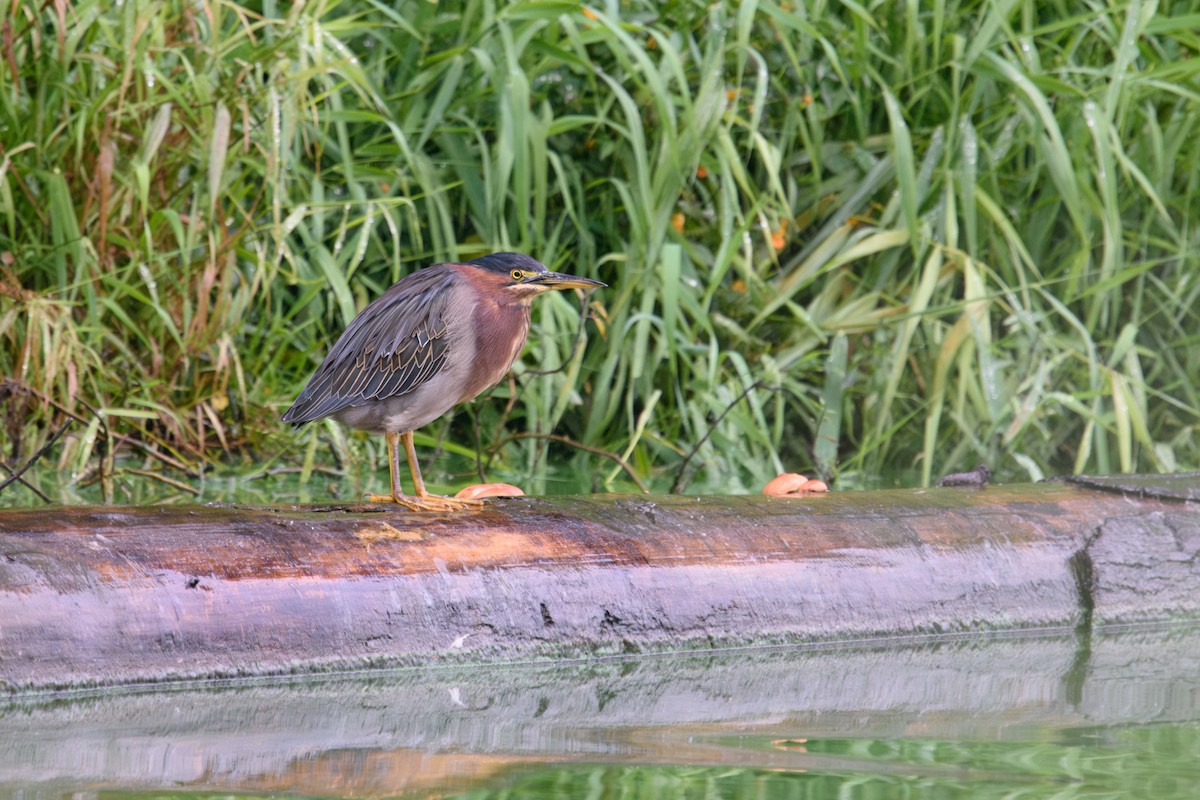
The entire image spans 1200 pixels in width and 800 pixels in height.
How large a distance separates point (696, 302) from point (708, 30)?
1.01 meters

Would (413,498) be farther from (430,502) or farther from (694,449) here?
(694,449)

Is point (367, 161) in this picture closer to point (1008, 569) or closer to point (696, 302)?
point (696, 302)

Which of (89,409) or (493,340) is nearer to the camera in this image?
(493,340)

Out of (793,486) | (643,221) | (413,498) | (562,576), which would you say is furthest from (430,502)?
(643,221)

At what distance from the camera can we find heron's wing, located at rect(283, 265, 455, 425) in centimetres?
351

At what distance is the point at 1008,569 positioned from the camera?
11.5ft

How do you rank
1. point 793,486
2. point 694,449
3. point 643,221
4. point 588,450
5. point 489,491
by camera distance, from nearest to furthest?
point 489,491
point 793,486
point 694,449
point 588,450
point 643,221

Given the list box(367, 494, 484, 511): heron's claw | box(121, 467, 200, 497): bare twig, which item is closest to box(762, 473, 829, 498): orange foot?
box(367, 494, 484, 511): heron's claw

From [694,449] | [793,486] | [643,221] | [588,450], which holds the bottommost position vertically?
[588,450]

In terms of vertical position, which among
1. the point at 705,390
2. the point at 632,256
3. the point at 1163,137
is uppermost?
the point at 1163,137

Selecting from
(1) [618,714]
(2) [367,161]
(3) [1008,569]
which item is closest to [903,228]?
(2) [367,161]

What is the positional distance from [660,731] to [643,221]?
2.83 metres

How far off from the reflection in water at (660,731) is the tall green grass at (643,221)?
142 centimetres

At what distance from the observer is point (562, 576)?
3.11 m
